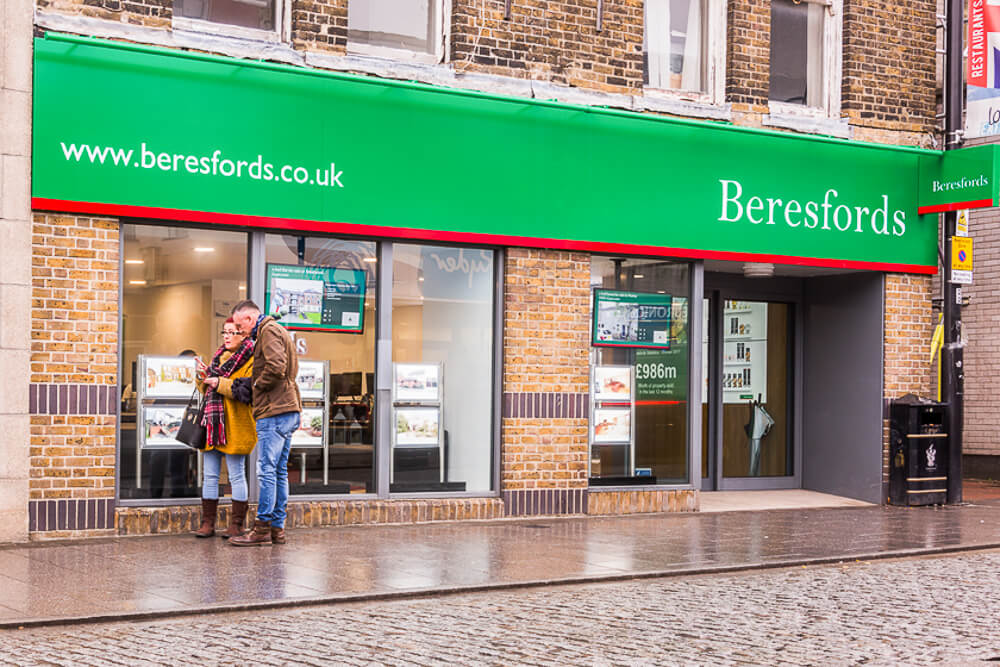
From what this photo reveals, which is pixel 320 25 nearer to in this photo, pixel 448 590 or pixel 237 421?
pixel 237 421

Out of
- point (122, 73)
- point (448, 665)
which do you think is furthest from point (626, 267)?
point (448, 665)

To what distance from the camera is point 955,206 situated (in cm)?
1505

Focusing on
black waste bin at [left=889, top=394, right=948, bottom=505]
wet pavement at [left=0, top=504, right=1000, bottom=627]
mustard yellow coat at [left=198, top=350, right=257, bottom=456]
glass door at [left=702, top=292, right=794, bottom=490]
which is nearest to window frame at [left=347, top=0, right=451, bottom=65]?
mustard yellow coat at [left=198, top=350, right=257, bottom=456]

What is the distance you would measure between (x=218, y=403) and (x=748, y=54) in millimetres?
7095

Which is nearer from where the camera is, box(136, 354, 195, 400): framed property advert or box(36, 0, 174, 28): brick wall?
box(36, 0, 174, 28): brick wall

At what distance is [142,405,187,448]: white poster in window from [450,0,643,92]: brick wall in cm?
418

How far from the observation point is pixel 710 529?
12539mm

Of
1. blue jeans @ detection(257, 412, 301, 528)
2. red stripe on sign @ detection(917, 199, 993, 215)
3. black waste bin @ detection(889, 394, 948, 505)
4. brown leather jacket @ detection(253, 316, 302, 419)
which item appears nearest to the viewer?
brown leather jacket @ detection(253, 316, 302, 419)

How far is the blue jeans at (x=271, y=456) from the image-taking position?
10.6m

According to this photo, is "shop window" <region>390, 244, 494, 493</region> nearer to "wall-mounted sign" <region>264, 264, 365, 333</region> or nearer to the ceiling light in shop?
"wall-mounted sign" <region>264, 264, 365, 333</region>

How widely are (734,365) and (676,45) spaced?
164 inches

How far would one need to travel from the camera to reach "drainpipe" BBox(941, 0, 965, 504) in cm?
1517

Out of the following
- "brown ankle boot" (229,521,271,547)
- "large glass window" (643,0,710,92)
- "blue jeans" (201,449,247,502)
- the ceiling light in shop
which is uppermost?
"large glass window" (643,0,710,92)

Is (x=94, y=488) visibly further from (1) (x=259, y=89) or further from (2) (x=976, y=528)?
(2) (x=976, y=528)
